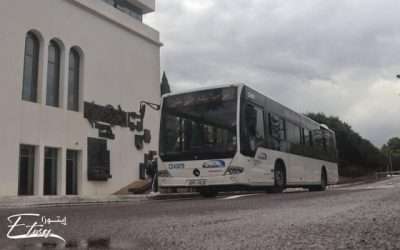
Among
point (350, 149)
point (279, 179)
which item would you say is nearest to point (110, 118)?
point (279, 179)

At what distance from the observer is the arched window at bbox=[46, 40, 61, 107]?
26.1 metres

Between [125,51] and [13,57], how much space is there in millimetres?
9539

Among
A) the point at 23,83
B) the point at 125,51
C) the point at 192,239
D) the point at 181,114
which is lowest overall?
the point at 192,239

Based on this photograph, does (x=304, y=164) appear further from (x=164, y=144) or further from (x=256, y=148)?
(x=164, y=144)

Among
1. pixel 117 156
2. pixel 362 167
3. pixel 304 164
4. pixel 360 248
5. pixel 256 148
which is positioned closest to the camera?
pixel 360 248

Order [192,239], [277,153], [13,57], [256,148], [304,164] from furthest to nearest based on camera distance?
[13,57], [304,164], [277,153], [256,148], [192,239]

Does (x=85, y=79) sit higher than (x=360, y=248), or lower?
higher

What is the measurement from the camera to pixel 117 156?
99.3 feet

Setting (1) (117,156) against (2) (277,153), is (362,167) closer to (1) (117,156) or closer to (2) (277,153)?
(1) (117,156)

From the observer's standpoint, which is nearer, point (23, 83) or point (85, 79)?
point (23, 83)

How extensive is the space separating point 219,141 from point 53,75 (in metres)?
15.0

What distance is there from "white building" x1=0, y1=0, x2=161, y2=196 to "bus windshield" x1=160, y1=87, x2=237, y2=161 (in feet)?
35.5

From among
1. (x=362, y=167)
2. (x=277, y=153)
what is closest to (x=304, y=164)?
(x=277, y=153)

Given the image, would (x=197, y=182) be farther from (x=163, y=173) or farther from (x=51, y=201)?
(x=51, y=201)
